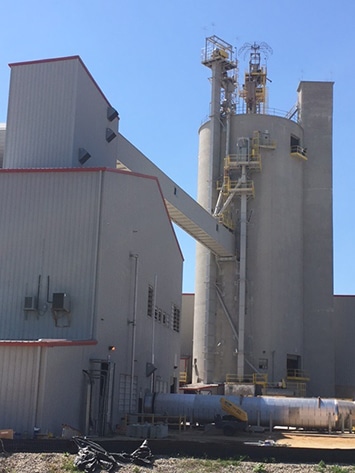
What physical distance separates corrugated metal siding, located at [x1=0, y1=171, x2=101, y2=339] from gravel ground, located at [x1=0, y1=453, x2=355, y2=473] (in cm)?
863

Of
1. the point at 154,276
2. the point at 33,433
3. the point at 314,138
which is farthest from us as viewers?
the point at 314,138

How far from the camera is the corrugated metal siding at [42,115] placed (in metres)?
34.2

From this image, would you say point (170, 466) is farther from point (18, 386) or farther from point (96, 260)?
point (96, 260)

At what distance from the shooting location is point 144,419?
114ft

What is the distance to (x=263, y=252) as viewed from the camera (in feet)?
189

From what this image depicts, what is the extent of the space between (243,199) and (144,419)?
26.5 meters

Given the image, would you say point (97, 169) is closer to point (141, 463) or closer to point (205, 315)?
point (141, 463)

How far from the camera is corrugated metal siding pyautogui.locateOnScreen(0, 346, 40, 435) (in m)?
25.6

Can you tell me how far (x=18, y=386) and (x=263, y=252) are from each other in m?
34.4

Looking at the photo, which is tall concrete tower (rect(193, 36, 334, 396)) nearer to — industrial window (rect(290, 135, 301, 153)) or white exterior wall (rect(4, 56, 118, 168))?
industrial window (rect(290, 135, 301, 153))

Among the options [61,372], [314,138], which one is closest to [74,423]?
[61,372]

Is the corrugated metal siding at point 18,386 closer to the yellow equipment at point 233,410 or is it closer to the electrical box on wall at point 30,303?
the electrical box on wall at point 30,303

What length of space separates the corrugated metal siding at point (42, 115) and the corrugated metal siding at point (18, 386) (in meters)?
10.7

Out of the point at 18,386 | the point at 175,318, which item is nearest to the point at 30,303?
the point at 18,386
